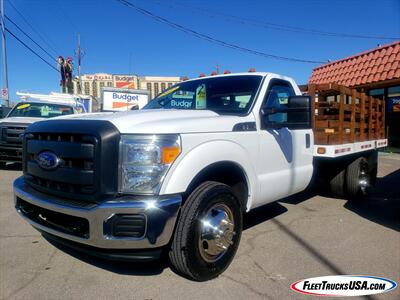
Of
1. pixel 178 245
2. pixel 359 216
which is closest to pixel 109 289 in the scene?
pixel 178 245

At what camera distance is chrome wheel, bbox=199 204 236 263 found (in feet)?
10.2

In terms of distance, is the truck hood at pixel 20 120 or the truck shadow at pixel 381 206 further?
the truck hood at pixel 20 120

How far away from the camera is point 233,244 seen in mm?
3424

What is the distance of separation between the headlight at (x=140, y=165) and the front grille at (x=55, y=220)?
0.43 metres

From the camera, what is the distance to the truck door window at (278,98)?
13.6 feet

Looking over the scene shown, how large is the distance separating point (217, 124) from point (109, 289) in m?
1.72

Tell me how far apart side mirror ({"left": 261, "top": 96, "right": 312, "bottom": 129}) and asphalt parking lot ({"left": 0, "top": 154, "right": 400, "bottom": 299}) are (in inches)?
55.4

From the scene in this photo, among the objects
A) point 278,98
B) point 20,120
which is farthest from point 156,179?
point 20,120

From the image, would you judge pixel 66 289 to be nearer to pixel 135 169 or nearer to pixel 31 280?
pixel 31 280

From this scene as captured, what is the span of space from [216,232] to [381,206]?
422 cm

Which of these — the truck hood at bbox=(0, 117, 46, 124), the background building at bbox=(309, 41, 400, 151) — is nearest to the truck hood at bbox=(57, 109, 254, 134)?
the truck hood at bbox=(0, 117, 46, 124)

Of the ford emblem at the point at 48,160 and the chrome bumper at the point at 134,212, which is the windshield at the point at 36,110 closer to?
the ford emblem at the point at 48,160

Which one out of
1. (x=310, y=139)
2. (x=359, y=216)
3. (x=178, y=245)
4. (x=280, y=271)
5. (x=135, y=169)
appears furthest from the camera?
(x=359, y=216)

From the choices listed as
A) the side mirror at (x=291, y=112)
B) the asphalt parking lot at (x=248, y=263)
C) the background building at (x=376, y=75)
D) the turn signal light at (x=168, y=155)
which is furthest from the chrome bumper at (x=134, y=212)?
the background building at (x=376, y=75)
